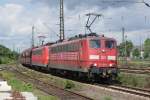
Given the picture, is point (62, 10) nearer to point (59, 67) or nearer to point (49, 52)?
point (49, 52)

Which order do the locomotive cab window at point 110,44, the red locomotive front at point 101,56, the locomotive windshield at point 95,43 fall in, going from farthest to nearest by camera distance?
the locomotive cab window at point 110,44 < the locomotive windshield at point 95,43 < the red locomotive front at point 101,56

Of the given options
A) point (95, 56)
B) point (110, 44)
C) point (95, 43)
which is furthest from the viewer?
point (110, 44)

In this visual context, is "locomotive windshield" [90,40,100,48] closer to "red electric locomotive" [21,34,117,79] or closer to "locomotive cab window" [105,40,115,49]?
"red electric locomotive" [21,34,117,79]

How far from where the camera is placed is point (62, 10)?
5628cm

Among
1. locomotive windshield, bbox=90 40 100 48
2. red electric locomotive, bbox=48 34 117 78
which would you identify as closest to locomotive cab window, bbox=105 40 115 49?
red electric locomotive, bbox=48 34 117 78

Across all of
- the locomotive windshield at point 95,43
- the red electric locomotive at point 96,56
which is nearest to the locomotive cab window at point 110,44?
the red electric locomotive at point 96,56

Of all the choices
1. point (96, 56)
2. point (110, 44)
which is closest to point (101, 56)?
point (96, 56)

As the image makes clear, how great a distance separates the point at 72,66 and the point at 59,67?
238 inches

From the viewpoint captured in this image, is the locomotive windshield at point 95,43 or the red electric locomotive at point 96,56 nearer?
the red electric locomotive at point 96,56

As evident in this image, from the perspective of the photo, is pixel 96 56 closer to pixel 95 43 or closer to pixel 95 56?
pixel 95 56

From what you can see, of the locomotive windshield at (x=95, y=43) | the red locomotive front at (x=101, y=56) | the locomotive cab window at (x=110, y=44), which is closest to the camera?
the red locomotive front at (x=101, y=56)

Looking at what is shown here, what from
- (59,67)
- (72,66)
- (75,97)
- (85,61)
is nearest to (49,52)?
(59,67)

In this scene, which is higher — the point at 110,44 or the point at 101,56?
the point at 110,44

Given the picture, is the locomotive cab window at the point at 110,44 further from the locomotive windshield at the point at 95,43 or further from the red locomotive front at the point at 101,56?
the locomotive windshield at the point at 95,43
